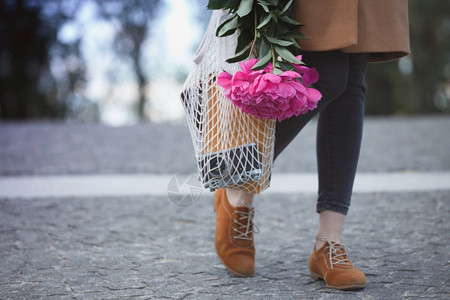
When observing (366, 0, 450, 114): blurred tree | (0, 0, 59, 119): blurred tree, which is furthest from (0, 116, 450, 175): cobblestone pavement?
(366, 0, 450, 114): blurred tree

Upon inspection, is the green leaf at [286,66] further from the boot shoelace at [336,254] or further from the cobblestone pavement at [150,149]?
the cobblestone pavement at [150,149]

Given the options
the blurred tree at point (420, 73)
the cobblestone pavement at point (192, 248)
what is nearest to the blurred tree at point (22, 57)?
the blurred tree at point (420, 73)

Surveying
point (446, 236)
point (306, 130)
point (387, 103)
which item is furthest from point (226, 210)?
point (387, 103)

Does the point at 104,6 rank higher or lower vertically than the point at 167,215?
higher

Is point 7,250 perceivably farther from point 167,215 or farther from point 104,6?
point 104,6

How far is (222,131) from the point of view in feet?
5.36

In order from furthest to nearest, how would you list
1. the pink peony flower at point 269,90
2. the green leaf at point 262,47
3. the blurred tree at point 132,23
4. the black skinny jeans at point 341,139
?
the blurred tree at point 132,23 → the black skinny jeans at point 341,139 → the green leaf at point 262,47 → the pink peony flower at point 269,90

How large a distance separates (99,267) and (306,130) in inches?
191

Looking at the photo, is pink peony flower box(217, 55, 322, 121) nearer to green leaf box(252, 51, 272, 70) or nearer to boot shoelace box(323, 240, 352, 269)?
green leaf box(252, 51, 272, 70)

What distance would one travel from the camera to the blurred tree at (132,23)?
688 inches

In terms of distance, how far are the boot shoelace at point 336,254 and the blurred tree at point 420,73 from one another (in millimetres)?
13590

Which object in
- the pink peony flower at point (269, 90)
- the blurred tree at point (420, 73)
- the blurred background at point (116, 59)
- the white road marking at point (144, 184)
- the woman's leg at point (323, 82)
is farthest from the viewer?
the blurred tree at point (420, 73)

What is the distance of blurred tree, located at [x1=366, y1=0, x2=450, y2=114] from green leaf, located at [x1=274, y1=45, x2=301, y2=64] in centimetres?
1390

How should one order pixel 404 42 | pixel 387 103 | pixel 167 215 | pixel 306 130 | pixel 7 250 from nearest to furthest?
pixel 404 42 < pixel 7 250 < pixel 167 215 < pixel 306 130 < pixel 387 103
